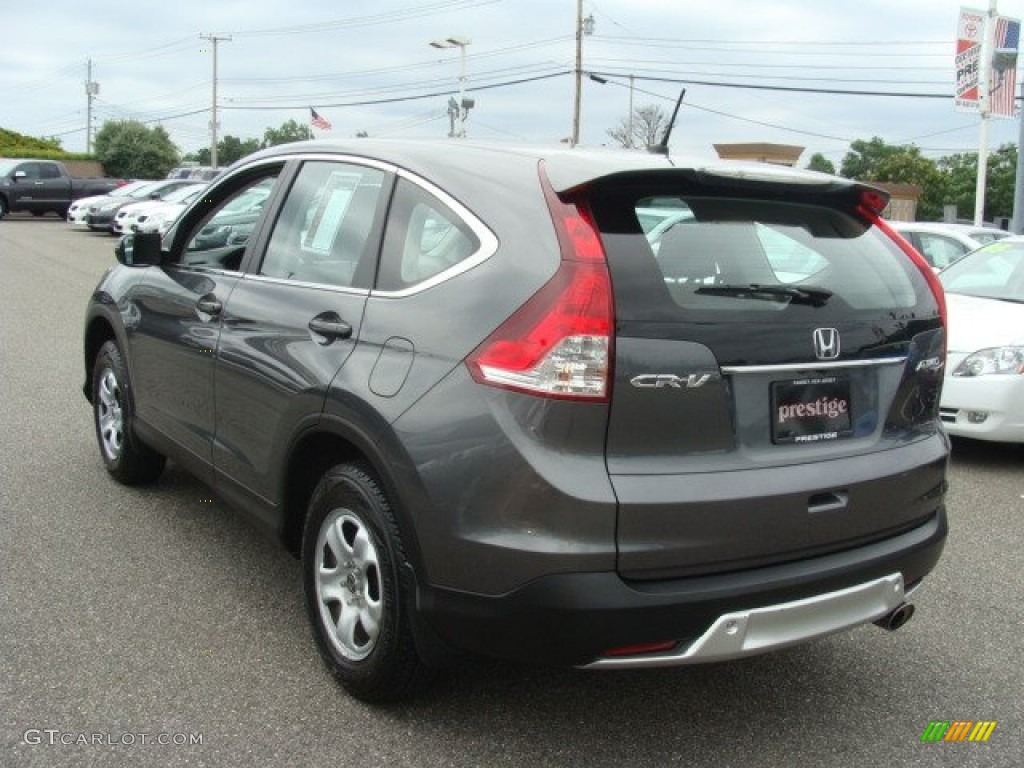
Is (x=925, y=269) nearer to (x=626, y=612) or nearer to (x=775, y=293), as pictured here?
(x=775, y=293)

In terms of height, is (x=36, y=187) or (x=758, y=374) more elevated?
(x=36, y=187)

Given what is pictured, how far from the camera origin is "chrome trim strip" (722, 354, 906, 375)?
2658mm

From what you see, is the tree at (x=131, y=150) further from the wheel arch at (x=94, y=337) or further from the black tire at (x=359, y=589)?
the black tire at (x=359, y=589)

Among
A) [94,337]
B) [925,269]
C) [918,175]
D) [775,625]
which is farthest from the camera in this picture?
[918,175]

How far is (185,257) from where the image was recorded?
4.50 meters

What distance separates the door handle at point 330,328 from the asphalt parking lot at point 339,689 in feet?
3.73

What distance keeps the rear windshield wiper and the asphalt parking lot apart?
1.33 m

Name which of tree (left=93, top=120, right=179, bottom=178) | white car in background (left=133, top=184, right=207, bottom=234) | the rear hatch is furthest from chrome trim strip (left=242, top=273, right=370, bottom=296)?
tree (left=93, top=120, right=179, bottom=178)

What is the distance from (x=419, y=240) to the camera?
9.95 ft

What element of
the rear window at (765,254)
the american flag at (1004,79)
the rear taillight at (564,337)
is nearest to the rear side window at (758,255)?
the rear window at (765,254)

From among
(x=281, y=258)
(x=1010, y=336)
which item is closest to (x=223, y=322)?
(x=281, y=258)

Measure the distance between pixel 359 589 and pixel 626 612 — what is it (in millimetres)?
957

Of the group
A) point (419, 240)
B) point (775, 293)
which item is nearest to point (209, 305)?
point (419, 240)

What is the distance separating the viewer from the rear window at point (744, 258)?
264 centimetres
